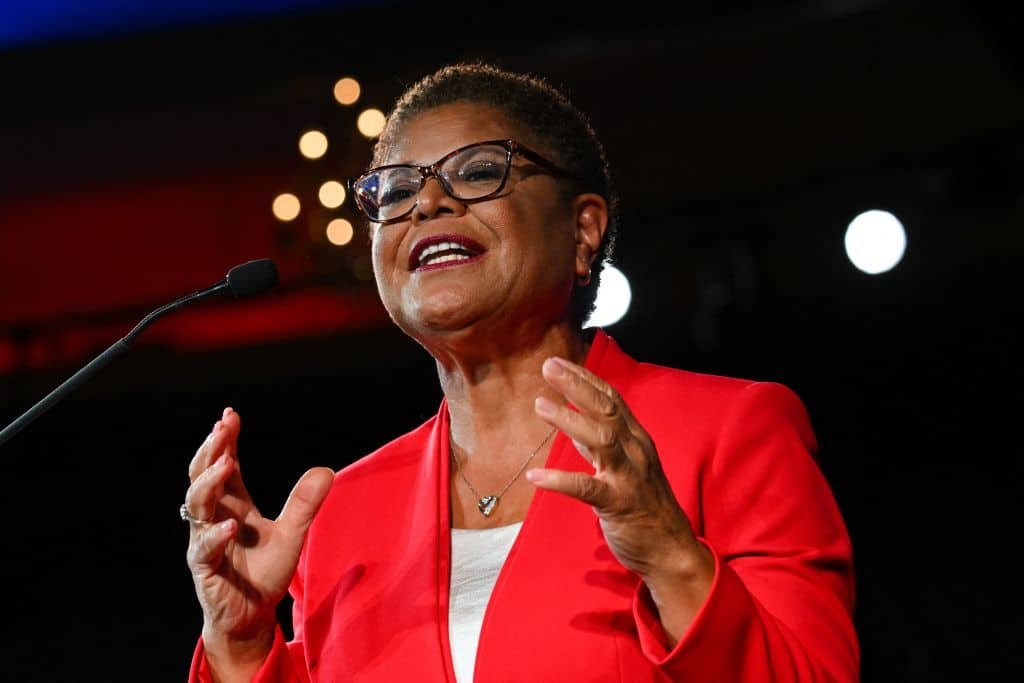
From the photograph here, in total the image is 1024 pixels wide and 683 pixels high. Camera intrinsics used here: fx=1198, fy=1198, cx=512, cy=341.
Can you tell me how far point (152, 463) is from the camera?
15.5 ft

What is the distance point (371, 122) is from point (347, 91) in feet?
1.98

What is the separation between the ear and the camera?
1.99 meters

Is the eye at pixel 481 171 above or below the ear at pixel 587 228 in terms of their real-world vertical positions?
above

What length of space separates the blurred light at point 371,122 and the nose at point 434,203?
238cm

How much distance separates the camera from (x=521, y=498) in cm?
178

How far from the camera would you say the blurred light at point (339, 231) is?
14.9ft

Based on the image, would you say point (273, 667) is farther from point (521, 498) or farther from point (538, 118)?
point (538, 118)

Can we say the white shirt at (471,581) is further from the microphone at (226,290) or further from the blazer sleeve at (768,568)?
the microphone at (226,290)

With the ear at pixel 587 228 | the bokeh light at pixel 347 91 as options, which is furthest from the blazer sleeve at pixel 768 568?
the bokeh light at pixel 347 91

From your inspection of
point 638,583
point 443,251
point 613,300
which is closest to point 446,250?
point 443,251

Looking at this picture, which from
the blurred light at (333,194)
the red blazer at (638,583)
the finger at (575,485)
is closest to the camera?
the finger at (575,485)

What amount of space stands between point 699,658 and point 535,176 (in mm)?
842

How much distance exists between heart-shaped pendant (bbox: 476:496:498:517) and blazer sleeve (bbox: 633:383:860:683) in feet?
1.13

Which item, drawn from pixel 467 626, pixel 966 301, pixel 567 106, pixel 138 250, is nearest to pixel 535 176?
pixel 567 106
